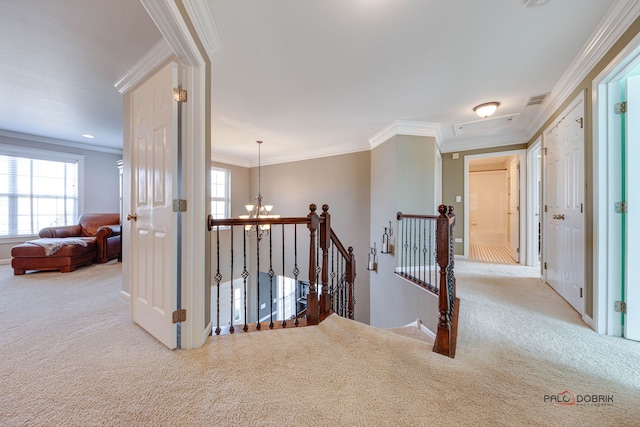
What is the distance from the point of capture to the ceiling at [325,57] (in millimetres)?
1620

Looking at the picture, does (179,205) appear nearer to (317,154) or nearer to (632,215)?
(632,215)

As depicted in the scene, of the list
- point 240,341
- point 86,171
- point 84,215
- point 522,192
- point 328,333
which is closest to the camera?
point 240,341

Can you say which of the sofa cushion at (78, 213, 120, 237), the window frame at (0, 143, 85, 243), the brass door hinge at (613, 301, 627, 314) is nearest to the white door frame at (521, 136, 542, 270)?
the brass door hinge at (613, 301, 627, 314)

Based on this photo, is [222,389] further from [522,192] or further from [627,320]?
[522,192]

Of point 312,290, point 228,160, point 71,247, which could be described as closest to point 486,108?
point 312,290

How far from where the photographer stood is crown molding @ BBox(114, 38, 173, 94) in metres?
1.94

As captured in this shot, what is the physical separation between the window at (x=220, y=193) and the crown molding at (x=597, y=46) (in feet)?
19.8

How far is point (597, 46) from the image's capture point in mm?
1878

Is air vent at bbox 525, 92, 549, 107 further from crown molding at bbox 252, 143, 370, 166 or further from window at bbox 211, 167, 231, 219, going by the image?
window at bbox 211, 167, 231, 219

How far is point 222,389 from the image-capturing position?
4.24 ft

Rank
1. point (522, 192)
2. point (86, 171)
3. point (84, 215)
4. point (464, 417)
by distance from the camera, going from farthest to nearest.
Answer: point (86, 171)
point (84, 215)
point (522, 192)
point (464, 417)

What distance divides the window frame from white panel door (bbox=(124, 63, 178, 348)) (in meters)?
4.44

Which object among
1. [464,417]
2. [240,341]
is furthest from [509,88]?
[240,341]

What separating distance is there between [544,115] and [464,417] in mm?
A: 3879
